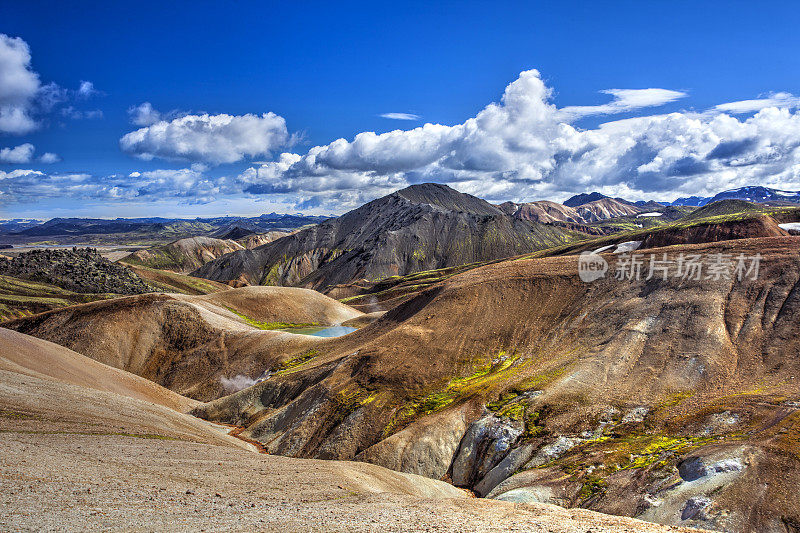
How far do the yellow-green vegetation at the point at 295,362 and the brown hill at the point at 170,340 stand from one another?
156 cm

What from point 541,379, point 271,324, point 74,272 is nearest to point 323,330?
point 271,324

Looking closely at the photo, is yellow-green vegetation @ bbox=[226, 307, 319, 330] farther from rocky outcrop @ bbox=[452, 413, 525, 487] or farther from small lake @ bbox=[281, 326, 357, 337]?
rocky outcrop @ bbox=[452, 413, 525, 487]

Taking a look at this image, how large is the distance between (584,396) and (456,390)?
1261 centimetres

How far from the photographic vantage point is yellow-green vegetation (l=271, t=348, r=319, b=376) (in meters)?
67.1

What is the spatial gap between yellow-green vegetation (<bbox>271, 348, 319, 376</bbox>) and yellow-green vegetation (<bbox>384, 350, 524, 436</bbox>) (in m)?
27.8

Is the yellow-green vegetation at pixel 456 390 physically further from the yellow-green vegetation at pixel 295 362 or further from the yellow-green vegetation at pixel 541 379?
the yellow-green vegetation at pixel 295 362

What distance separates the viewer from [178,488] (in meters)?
19.9

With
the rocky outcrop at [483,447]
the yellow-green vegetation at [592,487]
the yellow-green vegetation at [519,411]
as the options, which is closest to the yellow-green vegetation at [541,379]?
the yellow-green vegetation at [519,411]

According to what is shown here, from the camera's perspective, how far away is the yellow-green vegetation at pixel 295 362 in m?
67.1

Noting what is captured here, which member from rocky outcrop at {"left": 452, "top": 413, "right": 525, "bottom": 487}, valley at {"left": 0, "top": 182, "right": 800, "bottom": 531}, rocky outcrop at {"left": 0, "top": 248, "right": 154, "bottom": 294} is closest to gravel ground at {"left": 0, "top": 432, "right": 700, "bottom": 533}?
valley at {"left": 0, "top": 182, "right": 800, "bottom": 531}

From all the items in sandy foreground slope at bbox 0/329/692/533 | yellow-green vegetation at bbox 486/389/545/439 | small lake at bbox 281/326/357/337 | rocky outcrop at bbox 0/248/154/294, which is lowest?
small lake at bbox 281/326/357/337

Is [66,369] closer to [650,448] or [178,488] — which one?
[178,488]

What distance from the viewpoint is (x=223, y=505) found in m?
18.6

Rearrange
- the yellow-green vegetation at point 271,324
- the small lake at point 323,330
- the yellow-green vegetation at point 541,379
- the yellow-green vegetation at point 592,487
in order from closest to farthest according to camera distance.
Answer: the yellow-green vegetation at point 592,487 < the yellow-green vegetation at point 541,379 < the yellow-green vegetation at point 271,324 < the small lake at point 323,330
